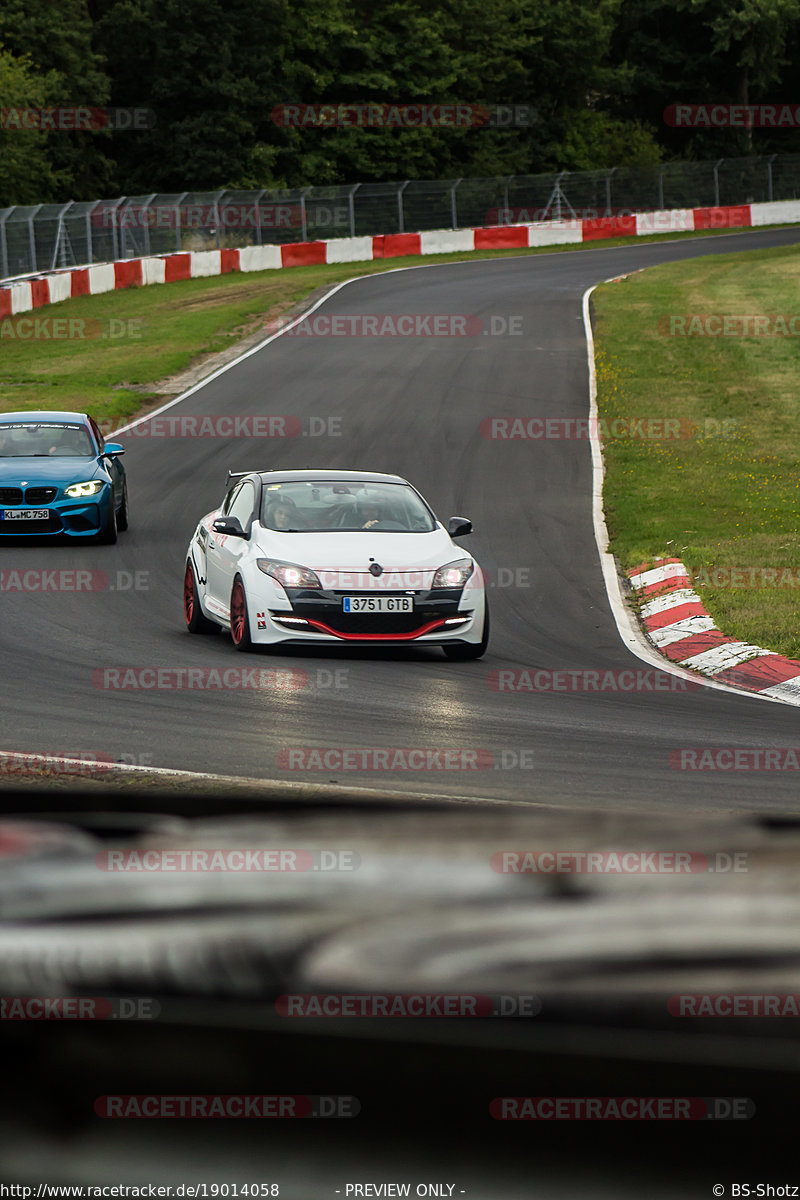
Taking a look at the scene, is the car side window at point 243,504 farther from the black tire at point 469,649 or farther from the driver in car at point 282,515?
the black tire at point 469,649

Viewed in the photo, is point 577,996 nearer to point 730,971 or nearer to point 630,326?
point 730,971

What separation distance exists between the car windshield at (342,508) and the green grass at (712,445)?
279 centimetres

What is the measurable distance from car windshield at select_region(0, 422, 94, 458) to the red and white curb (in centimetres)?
696

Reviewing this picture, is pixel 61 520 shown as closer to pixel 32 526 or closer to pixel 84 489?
pixel 32 526

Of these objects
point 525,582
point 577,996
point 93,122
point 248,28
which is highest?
point 248,28

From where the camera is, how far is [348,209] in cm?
5400

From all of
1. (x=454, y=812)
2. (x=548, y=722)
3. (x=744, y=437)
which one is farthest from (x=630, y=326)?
(x=454, y=812)

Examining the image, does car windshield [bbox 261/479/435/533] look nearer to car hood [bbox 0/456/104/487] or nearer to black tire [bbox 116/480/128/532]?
car hood [bbox 0/456/104/487]

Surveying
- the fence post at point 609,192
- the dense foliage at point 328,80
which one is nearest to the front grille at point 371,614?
the dense foliage at point 328,80

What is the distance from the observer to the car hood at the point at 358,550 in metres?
11.8

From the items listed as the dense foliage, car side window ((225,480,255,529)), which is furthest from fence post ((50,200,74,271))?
car side window ((225,480,255,529))

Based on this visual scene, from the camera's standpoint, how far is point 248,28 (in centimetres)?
6319

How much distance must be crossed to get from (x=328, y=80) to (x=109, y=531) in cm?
5348

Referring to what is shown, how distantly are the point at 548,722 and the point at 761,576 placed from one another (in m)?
5.68
